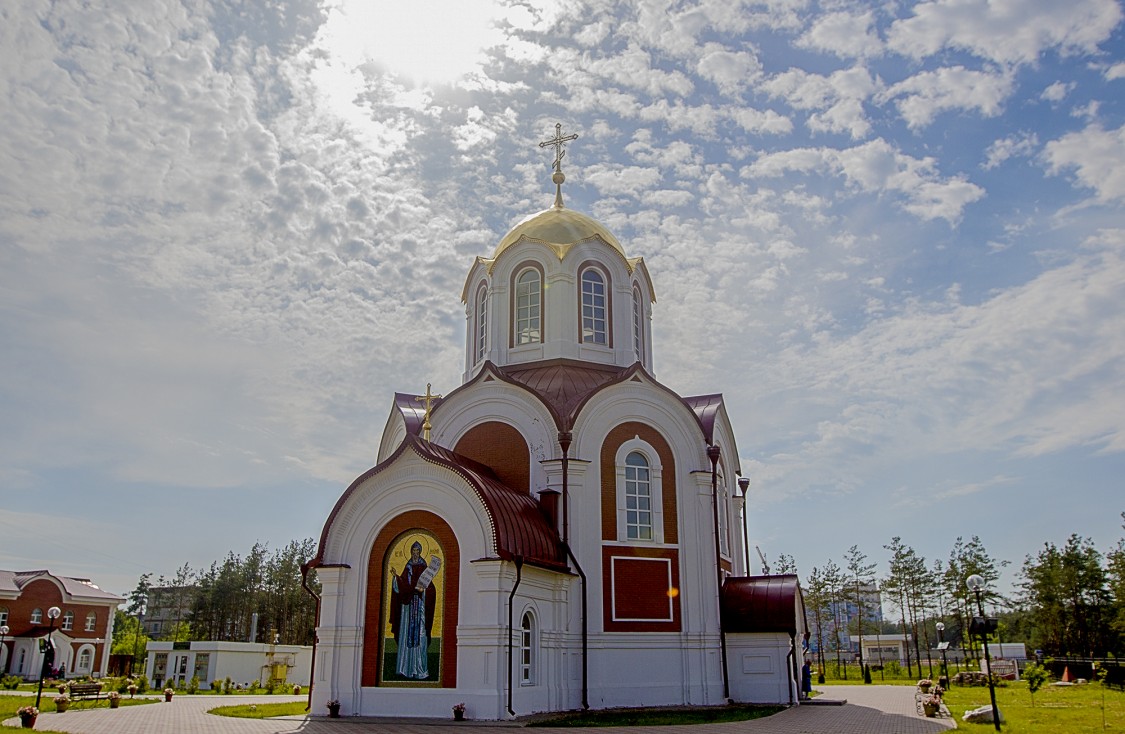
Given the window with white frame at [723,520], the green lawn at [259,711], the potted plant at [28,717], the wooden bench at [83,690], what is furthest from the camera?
the window with white frame at [723,520]

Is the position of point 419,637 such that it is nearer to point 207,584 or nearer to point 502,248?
point 502,248

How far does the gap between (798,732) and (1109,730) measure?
4.78m

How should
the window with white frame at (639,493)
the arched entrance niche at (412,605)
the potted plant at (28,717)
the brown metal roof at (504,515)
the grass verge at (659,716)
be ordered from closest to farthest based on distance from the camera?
1. the potted plant at (28,717)
2. the grass verge at (659,716)
3. the arched entrance niche at (412,605)
4. the brown metal roof at (504,515)
5. the window with white frame at (639,493)

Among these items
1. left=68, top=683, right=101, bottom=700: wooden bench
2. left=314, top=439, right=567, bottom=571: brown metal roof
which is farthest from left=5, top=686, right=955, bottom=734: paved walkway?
left=314, top=439, right=567, bottom=571: brown metal roof

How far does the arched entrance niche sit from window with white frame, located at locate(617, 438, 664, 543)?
4805 millimetres

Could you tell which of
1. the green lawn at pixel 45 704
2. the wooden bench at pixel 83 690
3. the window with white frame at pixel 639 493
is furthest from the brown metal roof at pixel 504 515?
the wooden bench at pixel 83 690

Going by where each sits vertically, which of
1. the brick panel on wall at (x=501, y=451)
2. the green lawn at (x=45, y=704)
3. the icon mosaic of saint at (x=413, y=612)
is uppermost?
the brick panel on wall at (x=501, y=451)

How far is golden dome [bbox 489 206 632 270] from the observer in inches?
957

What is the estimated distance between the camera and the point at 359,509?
17672 mm

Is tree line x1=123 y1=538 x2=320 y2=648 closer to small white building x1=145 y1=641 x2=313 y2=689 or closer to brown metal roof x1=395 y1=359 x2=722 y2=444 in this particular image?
small white building x1=145 y1=641 x2=313 y2=689

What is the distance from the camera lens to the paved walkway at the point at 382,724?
1465cm

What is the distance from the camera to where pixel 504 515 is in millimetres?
17031

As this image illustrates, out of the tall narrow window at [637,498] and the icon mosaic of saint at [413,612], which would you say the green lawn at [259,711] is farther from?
the tall narrow window at [637,498]

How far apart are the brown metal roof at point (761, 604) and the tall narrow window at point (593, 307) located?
7.18 m
